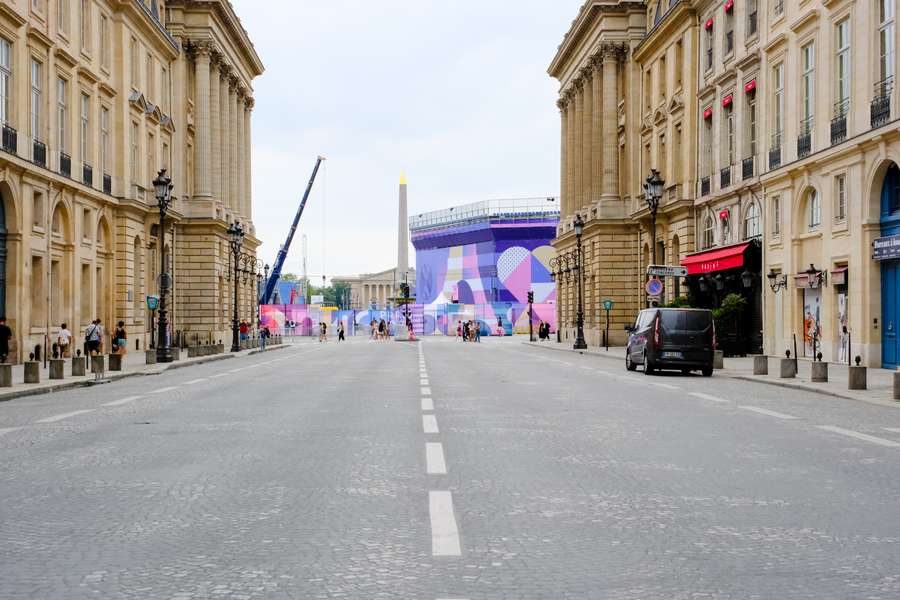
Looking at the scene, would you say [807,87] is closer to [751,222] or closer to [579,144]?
[751,222]

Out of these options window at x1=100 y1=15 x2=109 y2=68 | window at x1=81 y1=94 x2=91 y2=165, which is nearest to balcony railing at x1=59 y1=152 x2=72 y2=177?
window at x1=81 y1=94 x2=91 y2=165

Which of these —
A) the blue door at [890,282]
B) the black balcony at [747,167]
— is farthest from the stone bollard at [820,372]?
the black balcony at [747,167]

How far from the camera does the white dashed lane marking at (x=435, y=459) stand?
9.49m

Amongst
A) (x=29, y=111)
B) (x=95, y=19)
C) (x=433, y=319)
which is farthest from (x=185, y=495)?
(x=433, y=319)

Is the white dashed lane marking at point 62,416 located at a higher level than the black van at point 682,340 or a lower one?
lower

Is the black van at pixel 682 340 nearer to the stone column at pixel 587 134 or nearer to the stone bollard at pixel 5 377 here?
the stone bollard at pixel 5 377

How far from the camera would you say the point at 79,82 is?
43.1 metres

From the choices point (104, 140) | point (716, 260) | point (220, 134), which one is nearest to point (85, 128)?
point (104, 140)

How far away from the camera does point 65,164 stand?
41.2 metres

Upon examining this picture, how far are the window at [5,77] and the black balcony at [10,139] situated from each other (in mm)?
293

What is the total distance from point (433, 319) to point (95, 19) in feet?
222

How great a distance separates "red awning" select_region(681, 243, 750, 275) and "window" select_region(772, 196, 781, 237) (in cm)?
167

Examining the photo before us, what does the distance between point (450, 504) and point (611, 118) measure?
59.1 metres

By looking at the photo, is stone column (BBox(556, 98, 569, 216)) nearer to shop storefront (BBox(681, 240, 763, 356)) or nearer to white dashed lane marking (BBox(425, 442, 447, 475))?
shop storefront (BBox(681, 240, 763, 356))
